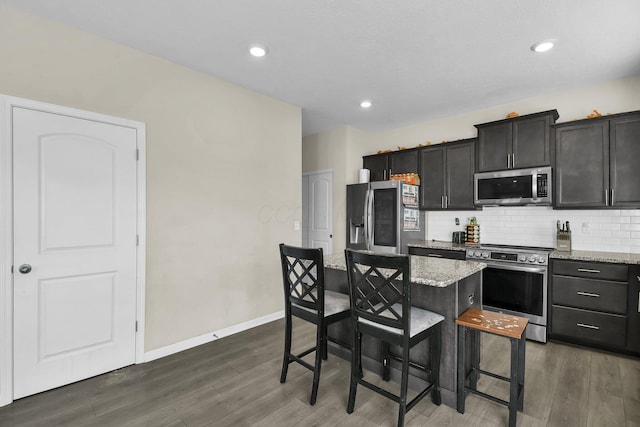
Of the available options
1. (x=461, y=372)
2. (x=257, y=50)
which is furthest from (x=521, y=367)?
A: (x=257, y=50)

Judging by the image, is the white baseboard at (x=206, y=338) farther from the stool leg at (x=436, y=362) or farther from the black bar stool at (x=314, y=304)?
the stool leg at (x=436, y=362)

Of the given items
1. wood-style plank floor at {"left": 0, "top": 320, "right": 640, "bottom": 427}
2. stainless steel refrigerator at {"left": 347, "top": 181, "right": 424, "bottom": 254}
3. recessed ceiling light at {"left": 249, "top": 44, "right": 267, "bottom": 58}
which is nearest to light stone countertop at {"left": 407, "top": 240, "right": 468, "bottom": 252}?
stainless steel refrigerator at {"left": 347, "top": 181, "right": 424, "bottom": 254}

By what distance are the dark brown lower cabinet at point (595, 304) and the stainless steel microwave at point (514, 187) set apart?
2.54ft

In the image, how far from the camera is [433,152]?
4.46 m

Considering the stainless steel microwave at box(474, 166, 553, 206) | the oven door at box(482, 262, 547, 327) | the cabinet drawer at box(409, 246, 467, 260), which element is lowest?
the oven door at box(482, 262, 547, 327)

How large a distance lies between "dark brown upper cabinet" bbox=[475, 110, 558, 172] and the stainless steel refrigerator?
3.44 ft

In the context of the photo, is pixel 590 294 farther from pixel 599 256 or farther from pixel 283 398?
pixel 283 398

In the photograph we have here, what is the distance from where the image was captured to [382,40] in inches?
103

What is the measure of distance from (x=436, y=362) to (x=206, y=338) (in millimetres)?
2280

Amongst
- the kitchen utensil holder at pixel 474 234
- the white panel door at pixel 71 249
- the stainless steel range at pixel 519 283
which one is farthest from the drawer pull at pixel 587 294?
the white panel door at pixel 71 249

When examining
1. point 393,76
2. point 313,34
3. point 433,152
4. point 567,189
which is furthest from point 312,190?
point 567,189

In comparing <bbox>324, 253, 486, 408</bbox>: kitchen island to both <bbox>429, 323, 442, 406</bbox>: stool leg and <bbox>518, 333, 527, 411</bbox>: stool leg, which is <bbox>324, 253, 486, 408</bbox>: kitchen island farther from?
<bbox>518, 333, 527, 411</bbox>: stool leg

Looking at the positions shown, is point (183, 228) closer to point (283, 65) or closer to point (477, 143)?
point (283, 65)

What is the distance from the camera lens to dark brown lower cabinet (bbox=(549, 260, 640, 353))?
282cm
